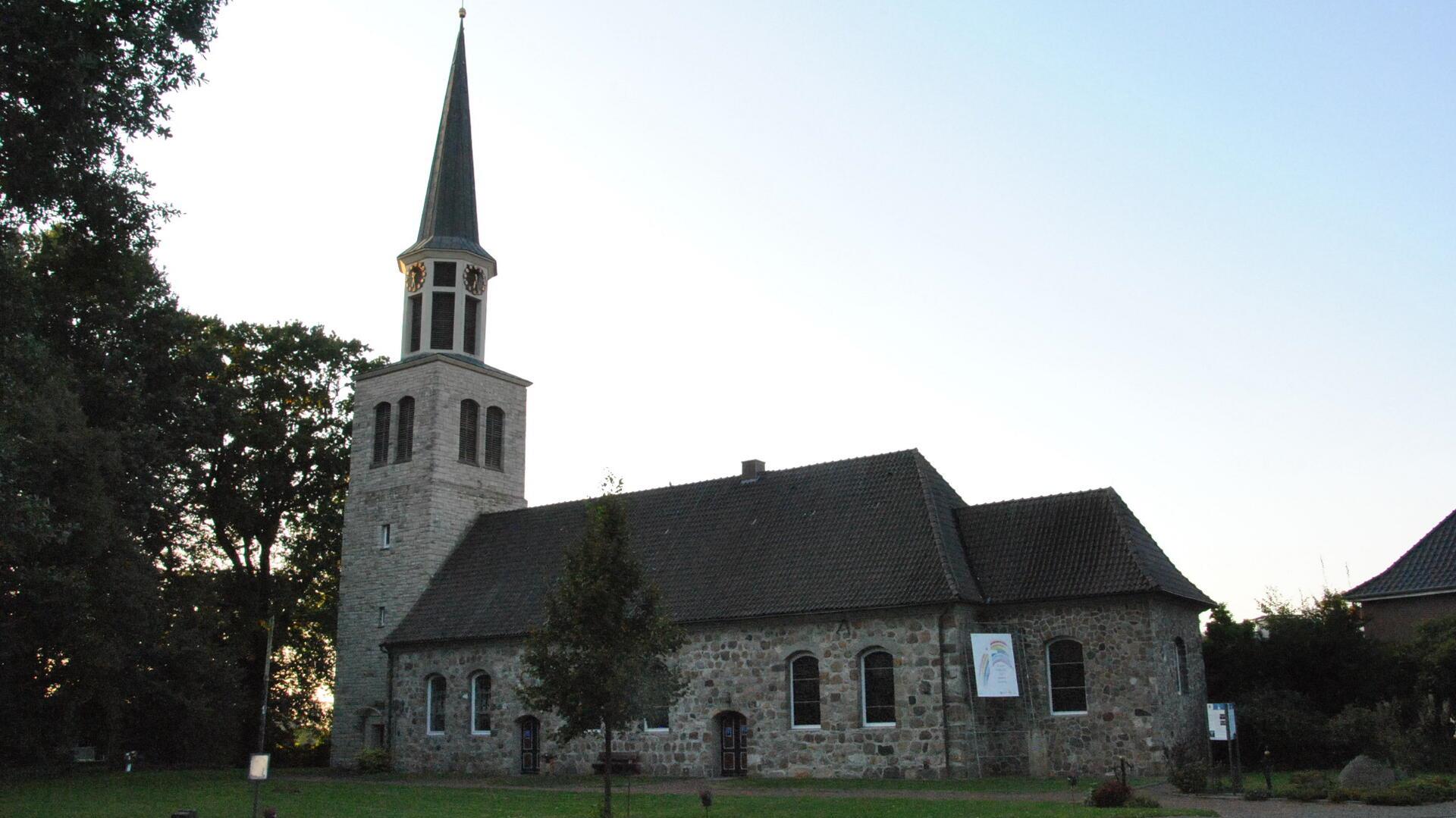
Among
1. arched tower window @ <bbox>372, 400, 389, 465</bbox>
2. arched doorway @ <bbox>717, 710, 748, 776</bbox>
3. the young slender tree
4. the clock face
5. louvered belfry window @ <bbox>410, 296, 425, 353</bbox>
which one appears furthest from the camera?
the clock face

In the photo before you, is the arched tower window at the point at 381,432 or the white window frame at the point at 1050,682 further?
the arched tower window at the point at 381,432

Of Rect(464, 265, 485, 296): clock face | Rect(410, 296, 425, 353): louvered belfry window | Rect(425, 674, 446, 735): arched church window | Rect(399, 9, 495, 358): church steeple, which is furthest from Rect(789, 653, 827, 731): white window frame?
Rect(464, 265, 485, 296): clock face

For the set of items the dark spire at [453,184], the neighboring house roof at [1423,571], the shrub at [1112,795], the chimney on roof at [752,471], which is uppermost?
the dark spire at [453,184]

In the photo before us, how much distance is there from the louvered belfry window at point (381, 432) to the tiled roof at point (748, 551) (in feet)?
13.9

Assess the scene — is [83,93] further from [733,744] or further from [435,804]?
[733,744]

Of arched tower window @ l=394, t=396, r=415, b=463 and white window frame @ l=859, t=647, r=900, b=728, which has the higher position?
arched tower window @ l=394, t=396, r=415, b=463

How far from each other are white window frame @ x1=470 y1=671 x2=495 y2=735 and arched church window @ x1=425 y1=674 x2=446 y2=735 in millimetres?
1207

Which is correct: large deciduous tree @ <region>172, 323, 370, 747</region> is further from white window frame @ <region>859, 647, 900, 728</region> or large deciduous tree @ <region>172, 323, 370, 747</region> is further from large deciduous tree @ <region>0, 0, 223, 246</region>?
large deciduous tree @ <region>0, 0, 223, 246</region>

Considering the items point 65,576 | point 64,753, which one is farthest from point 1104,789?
point 64,753

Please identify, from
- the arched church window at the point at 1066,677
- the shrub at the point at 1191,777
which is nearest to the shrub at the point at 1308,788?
the shrub at the point at 1191,777

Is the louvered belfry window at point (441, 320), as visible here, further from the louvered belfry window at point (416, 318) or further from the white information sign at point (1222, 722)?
the white information sign at point (1222, 722)

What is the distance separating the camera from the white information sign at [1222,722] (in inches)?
778

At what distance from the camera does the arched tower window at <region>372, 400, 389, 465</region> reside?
125 ft

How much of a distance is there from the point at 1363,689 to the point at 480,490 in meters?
25.3
